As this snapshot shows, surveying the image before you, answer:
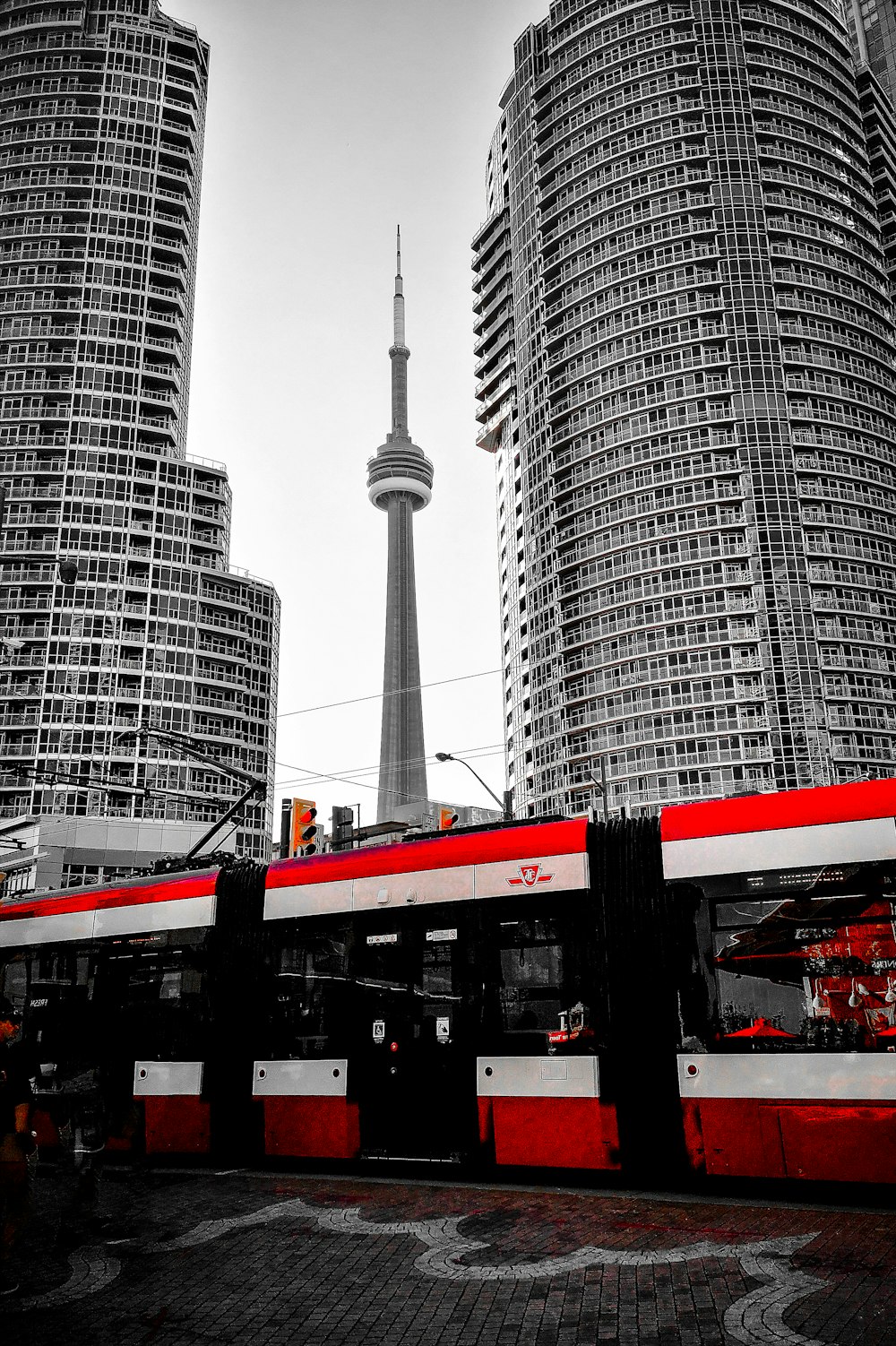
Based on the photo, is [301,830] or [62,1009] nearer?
[62,1009]

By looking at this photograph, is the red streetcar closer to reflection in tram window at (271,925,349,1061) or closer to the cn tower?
reflection in tram window at (271,925,349,1061)

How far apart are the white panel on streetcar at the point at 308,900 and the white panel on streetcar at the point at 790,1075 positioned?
4.76 metres

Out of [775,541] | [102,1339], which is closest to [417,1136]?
[102,1339]

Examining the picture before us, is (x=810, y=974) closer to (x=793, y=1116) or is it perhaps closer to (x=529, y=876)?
(x=793, y=1116)

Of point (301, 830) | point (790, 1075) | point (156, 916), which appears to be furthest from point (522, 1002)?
point (301, 830)

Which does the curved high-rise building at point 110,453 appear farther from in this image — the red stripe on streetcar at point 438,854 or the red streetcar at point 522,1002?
the red stripe on streetcar at point 438,854

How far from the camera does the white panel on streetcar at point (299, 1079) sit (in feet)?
43.3

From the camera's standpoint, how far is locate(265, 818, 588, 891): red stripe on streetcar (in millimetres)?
12195

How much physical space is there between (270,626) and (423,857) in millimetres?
82270

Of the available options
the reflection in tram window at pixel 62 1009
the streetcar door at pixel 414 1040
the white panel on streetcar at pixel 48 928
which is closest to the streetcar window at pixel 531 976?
the streetcar door at pixel 414 1040

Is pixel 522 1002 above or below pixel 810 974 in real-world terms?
below

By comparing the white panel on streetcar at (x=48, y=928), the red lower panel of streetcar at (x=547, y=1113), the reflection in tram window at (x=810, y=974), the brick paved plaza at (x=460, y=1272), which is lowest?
the brick paved plaza at (x=460, y=1272)

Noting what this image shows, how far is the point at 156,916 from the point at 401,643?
142m

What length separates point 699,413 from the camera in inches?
3211
